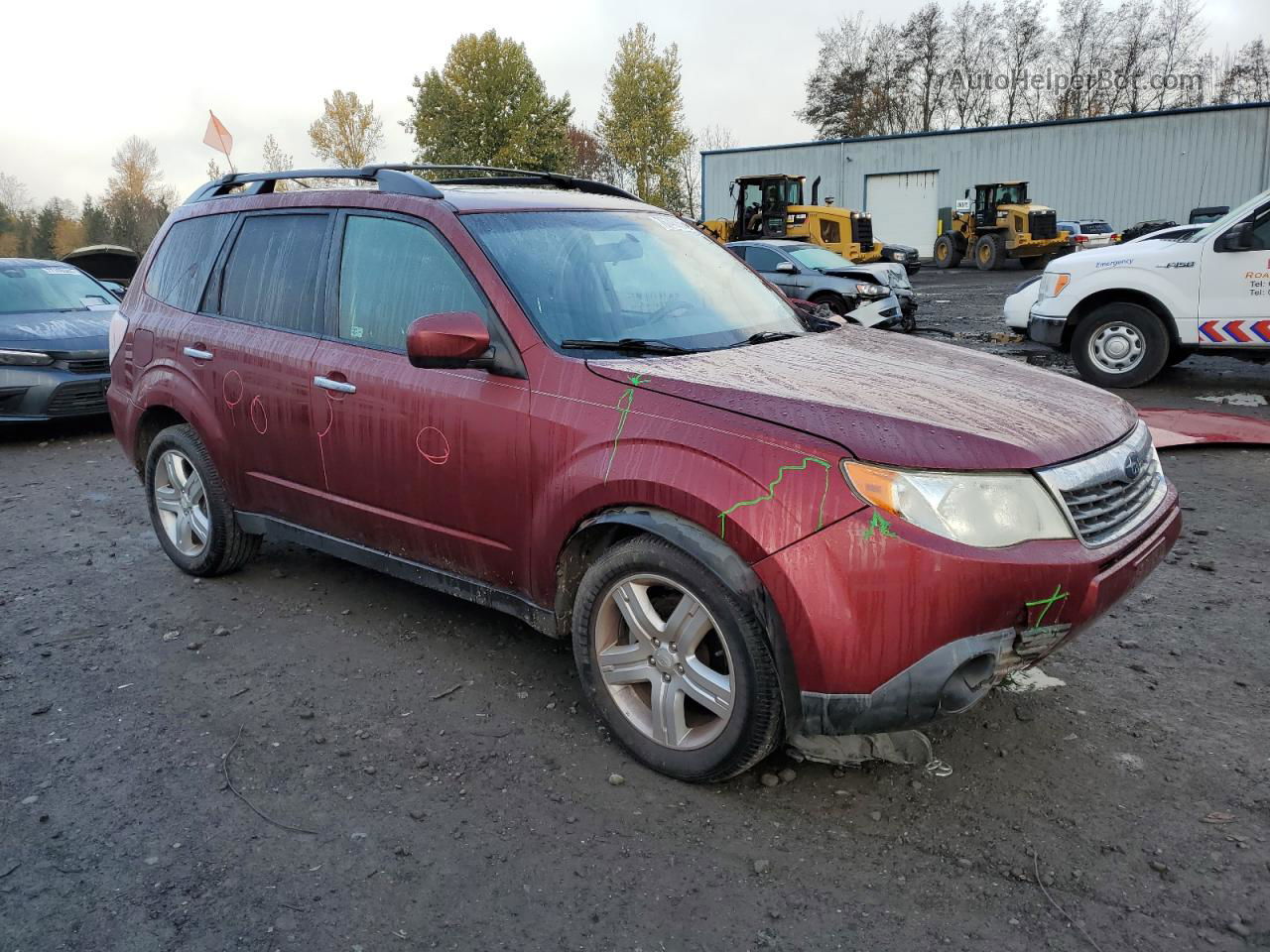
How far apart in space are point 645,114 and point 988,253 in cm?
2153

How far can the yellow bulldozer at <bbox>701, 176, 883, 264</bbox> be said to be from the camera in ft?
87.2

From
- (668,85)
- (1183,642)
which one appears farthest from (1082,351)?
(668,85)

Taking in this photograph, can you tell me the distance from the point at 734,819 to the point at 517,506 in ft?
3.91

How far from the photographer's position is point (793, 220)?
26.8m

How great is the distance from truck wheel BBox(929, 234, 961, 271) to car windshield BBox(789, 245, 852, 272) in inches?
831

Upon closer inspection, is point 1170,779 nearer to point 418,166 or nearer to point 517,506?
point 517,506

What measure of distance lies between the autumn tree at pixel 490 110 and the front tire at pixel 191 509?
41.9 metres

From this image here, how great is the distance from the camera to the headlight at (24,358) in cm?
851

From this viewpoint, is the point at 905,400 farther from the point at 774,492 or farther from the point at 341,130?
the point at 341,130

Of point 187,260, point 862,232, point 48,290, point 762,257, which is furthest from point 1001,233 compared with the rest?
point 187,260

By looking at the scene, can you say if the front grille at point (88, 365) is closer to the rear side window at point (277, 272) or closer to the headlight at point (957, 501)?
the rear side window at point (277, 272)

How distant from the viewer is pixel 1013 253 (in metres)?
32.0

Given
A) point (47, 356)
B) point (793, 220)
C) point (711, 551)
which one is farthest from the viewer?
point (793, 220)

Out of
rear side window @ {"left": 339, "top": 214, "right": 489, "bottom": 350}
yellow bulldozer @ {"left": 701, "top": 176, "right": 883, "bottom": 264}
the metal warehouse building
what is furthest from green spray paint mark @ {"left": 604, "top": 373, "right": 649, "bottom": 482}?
the metal warehouse building
